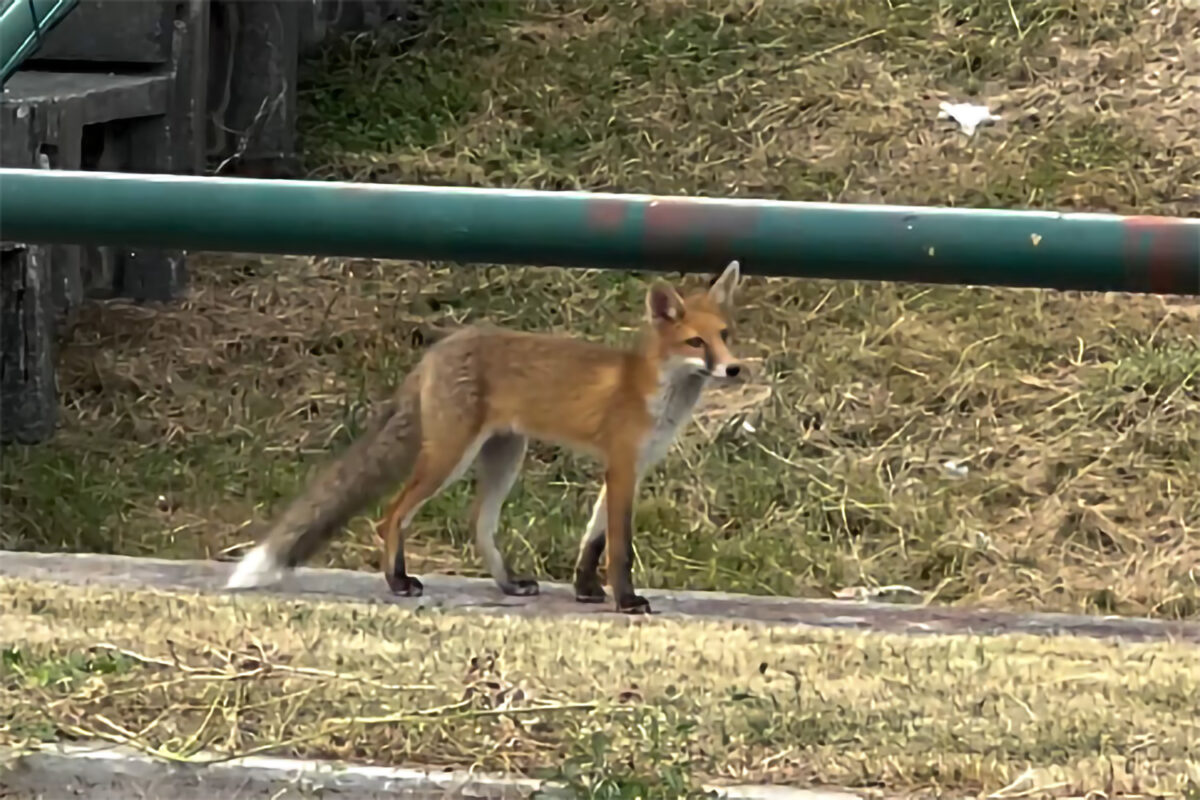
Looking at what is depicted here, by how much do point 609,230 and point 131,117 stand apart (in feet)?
18.0

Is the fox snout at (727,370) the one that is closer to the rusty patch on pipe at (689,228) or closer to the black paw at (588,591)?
the black paw at (588,591)

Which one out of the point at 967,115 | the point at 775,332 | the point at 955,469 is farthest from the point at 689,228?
the point at 967,115

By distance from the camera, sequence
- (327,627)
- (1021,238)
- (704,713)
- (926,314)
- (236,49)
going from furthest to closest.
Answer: (236,49), (926,314), (327,627), (704,713), (1021,238)

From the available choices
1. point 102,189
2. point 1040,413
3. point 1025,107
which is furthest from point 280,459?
point 102,189

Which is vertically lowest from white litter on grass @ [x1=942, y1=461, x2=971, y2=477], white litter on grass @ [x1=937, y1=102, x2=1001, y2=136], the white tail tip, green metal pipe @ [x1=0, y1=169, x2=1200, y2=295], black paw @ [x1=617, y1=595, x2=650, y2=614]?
white litter on grass @ [x1=942, y1=461, x2=971, y2=477]

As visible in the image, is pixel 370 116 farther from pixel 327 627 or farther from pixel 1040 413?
pixel 327 627

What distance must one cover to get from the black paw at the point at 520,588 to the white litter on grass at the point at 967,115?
4.14m

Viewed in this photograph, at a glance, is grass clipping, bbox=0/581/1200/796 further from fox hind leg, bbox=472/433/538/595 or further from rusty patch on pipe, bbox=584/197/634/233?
rusty patch on pipe, bbox=584/197/634/233

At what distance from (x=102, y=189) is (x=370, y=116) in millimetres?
6460

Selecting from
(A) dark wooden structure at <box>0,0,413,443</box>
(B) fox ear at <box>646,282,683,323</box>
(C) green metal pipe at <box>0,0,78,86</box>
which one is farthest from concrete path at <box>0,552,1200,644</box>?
(A) dark wooden structure at <box>0,0,413,443</box>

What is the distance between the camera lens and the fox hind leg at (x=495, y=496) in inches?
166

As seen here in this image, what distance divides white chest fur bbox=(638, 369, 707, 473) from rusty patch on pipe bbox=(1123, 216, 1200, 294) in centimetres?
239

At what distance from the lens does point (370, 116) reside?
810 cm

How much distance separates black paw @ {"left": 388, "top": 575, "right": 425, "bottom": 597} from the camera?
402cm
